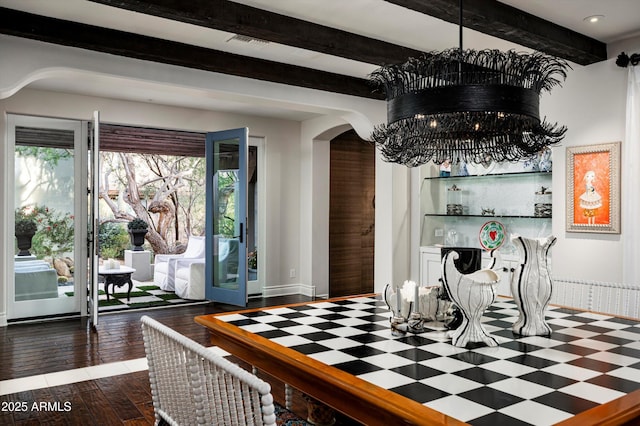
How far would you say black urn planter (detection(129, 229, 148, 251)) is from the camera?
9906 millimetres

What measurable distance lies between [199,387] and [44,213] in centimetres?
497

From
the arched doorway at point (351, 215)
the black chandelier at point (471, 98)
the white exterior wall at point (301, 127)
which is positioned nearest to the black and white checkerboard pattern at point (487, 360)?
the black chandelier at point (471, 98)

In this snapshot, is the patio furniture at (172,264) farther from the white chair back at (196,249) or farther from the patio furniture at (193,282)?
the patio furniture at (193,282)

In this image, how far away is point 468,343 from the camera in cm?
213

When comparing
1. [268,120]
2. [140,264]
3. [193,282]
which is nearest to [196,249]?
[193,282]

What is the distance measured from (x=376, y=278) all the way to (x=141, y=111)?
3.40 metres

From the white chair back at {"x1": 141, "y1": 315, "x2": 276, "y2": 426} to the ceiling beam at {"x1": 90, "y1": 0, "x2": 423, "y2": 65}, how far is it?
6.37 ft

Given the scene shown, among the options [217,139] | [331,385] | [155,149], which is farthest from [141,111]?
[331,385]

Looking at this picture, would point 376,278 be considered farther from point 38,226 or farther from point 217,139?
point 38,226

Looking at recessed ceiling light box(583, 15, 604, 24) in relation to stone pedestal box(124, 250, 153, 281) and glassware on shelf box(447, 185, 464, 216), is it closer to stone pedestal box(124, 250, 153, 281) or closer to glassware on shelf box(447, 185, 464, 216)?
glassware on shelf box(447, 185, 464, 216)

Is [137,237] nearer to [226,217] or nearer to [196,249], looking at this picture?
[196,249]

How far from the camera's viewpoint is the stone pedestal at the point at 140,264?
9484 mm

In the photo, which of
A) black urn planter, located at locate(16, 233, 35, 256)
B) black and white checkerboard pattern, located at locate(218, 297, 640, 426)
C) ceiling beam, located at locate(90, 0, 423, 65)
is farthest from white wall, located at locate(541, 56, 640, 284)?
black urn planter, located at locate(16, 233, 35, 256)

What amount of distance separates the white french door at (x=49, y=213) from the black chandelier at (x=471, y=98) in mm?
4572
